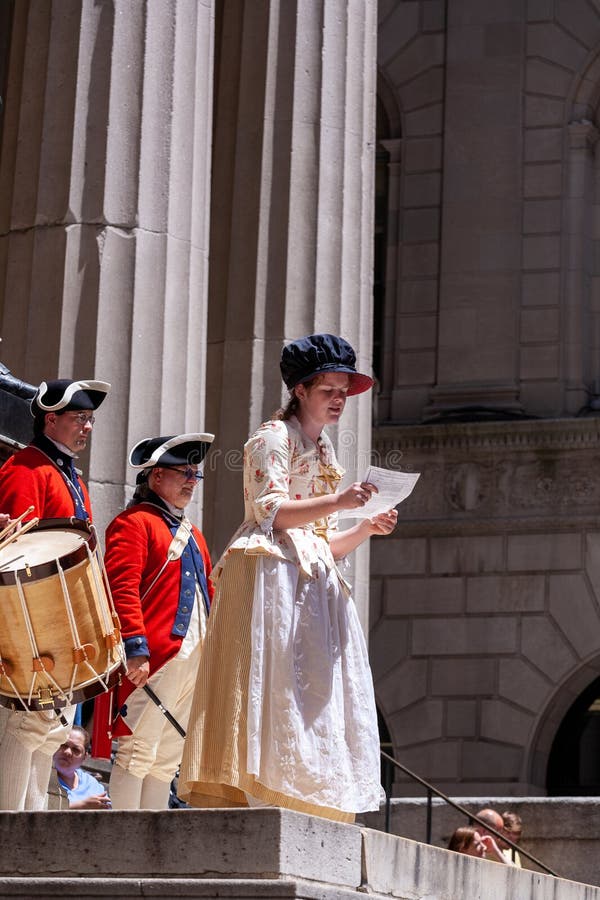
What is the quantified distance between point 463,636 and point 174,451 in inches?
495

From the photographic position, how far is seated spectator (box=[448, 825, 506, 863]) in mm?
10844

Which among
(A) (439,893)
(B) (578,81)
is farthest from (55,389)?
(B) (578,81)

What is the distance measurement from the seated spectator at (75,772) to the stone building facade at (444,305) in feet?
11.7

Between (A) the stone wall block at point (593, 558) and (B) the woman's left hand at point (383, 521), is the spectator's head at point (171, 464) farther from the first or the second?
(A) the stone wall block at point (593, 558)

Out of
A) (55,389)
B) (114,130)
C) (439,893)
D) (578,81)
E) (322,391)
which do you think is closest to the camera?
(439,893)

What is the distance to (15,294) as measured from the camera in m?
11.3

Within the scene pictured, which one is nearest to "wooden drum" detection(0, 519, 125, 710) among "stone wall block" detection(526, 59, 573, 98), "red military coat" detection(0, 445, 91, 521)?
"red military coat" detection(0, 445, 91, 521)

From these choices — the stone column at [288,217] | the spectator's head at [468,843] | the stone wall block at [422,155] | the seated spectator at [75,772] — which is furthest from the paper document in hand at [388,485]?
the stone wall block at [422,155]

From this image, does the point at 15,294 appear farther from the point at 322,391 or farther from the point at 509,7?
the point at 509,7

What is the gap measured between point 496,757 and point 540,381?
14.3ft

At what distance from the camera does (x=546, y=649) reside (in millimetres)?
20344

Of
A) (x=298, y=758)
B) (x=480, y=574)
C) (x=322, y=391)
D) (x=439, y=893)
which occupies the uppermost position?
(x=480, y=574)

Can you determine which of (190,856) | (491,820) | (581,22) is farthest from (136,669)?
(581,22)

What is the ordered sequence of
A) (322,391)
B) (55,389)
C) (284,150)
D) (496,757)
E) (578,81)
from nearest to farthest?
(322,391), (55,389), (284,150), (496,757), (578,81)
